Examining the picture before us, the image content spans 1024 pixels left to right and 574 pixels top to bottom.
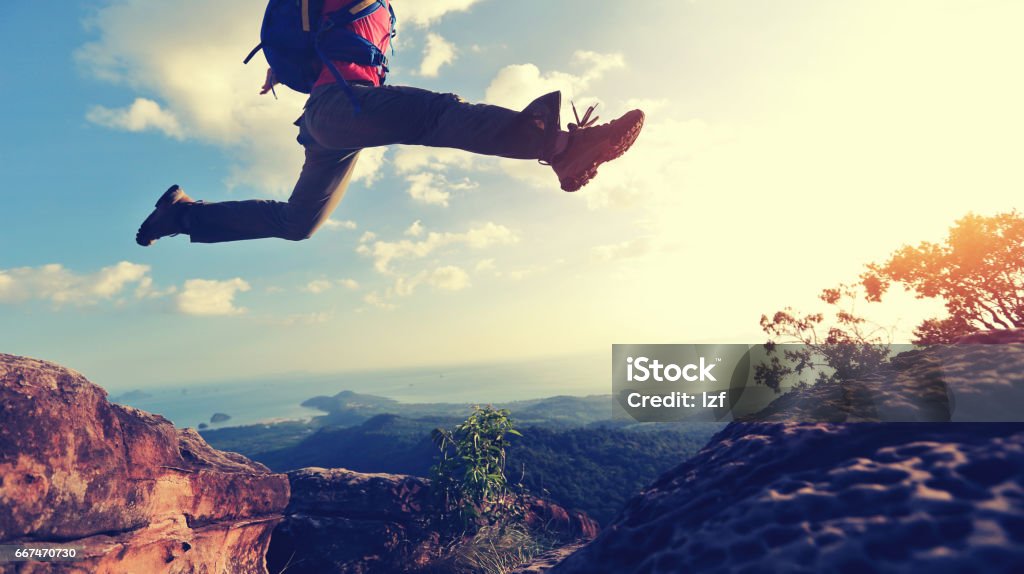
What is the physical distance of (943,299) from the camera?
8.38 m

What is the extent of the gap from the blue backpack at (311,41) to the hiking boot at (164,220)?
170 cm

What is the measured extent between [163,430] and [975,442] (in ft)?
21.1

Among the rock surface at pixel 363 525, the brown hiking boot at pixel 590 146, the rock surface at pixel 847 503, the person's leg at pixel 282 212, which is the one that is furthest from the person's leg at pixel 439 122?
the rock surface at pixel 363 525

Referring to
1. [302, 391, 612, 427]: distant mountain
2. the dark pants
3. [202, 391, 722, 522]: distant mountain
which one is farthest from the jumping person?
[302, 391, 612, 427]: distant mountain

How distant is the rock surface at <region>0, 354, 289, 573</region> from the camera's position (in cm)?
374

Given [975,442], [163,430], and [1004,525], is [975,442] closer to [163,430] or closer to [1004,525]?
[1004,525]

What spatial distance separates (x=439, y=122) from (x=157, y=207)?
10.6 feet

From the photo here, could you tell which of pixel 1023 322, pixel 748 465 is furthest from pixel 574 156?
pixel 1023 322

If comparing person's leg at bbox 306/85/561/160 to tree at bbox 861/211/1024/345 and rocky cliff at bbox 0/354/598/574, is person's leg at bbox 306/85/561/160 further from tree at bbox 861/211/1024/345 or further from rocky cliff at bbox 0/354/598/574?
tree at bbox 861/211/1024/345

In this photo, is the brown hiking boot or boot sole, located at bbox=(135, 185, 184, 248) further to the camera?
boot sole, located at bbox=(135, 185, 184, 248)

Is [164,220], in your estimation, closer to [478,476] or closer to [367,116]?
[367,116]

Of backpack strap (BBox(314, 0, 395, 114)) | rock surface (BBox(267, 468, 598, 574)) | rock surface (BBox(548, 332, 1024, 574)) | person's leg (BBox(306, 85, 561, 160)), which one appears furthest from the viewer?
rock surface (BBox(267, 468, 598, 574))

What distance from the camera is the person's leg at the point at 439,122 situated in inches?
118

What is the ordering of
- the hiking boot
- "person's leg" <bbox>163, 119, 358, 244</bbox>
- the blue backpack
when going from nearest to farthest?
the blue backpack → "person's leg" <bbox>163, 119, 358, 244</bbox> → the hiking boot
